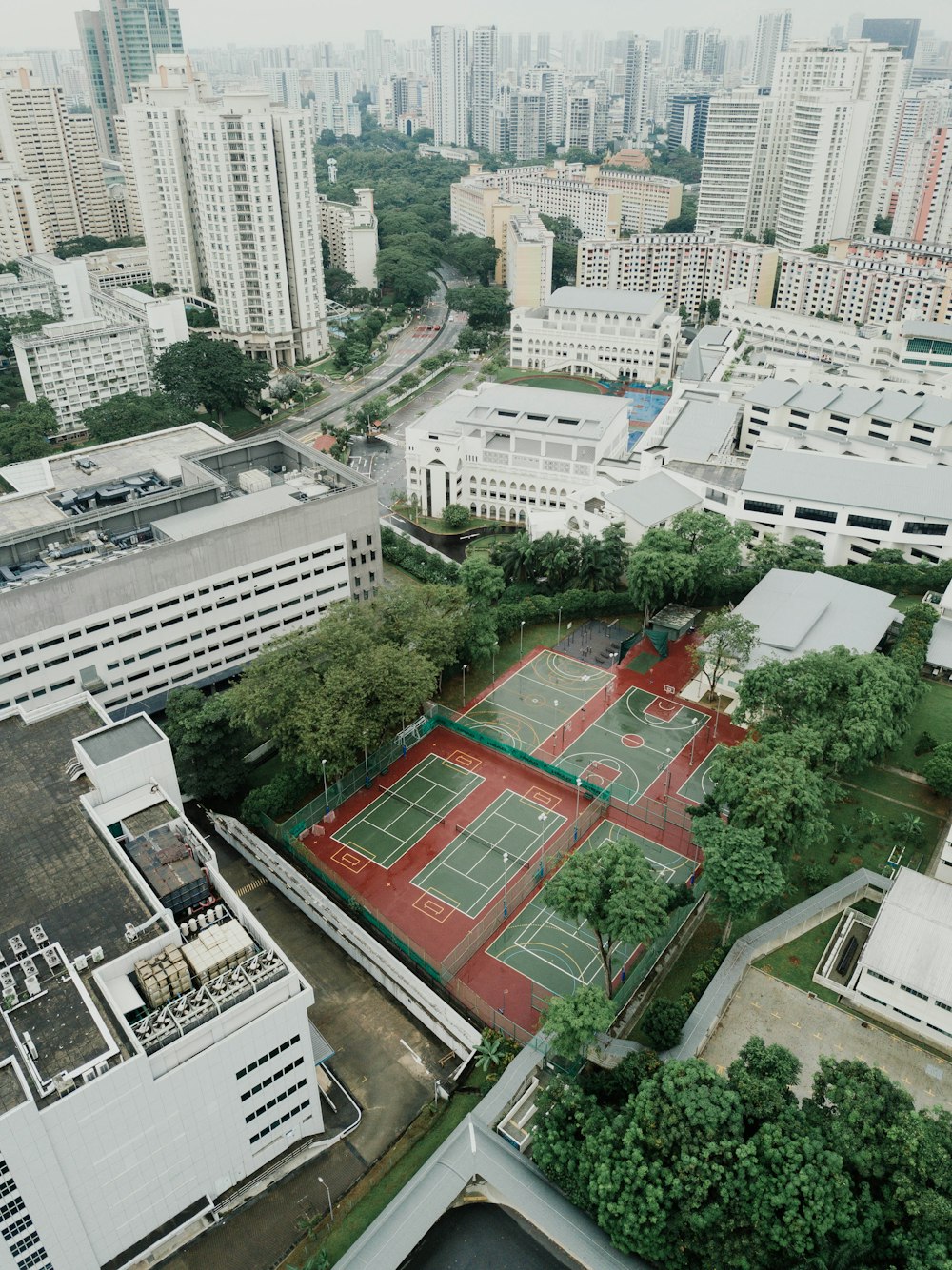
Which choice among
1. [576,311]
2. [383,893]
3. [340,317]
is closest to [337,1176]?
[383,893]

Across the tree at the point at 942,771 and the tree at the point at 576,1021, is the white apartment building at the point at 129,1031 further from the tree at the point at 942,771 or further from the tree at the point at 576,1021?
the tree at the point at 942,771

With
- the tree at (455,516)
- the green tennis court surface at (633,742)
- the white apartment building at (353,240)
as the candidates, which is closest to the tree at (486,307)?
the white apartment building at (353,240)

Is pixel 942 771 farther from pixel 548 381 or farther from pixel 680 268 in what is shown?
pixel 680 268

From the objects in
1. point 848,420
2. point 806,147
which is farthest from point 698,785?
point 806,147

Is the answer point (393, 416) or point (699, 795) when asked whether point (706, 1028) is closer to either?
point (699, 795)

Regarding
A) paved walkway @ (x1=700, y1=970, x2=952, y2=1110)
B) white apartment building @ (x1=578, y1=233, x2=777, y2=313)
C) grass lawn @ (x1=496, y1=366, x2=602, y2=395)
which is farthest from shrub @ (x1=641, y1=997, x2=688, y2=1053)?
white apartment building @ (x1=578, y1=233, x2=777, y2=313)

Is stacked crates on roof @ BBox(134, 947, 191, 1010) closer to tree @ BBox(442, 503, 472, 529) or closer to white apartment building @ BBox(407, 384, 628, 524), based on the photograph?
white apartment building @ BBox(407, 384, 628, 524)

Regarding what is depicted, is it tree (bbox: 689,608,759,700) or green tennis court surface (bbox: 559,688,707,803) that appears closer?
tree (bbox: 689,608,759,700)
